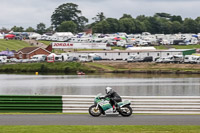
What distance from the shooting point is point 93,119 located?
22750mm

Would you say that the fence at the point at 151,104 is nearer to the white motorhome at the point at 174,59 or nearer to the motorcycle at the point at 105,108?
the motorcycle at the point at 105,108

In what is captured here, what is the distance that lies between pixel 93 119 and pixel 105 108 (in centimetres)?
117

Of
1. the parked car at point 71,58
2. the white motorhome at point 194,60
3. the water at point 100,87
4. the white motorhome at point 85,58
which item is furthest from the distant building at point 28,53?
the water at point 100,87

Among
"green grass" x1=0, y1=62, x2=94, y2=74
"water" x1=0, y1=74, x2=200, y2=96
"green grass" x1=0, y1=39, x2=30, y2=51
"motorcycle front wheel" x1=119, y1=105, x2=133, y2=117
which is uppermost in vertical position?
"green grass" x1=0, y1=39, x2=30, y2=51

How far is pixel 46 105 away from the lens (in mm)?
25359

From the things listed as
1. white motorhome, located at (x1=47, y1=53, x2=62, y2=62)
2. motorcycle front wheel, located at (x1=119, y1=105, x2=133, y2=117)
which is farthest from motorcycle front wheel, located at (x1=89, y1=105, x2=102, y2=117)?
white motorhome, located at (x1=47, y1=53, x2=62, y2=62)

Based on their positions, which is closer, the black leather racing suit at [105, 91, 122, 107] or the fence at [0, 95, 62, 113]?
the black leather racing suit at [105, 91, 122, 107]

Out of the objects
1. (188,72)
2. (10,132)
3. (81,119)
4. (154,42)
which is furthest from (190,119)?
(154,42)

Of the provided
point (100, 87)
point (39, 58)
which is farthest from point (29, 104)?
point (39, 58)

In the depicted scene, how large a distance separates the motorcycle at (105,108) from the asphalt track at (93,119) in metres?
0.25

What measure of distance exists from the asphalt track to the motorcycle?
250 mm

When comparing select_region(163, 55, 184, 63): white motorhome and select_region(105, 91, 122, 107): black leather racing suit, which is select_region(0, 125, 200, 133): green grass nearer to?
select_region(105, 91, 122, 107): black leather racing suit

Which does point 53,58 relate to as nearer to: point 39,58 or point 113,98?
point 39,58

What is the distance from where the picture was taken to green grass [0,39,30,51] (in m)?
146
